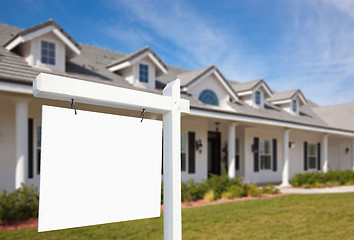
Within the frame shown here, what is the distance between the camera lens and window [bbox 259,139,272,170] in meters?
17.0

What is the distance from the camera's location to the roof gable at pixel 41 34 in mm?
8641

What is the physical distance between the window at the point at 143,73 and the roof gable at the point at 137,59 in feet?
1.15

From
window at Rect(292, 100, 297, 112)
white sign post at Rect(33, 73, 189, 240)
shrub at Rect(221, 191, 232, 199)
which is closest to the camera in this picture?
white sign post at Rect(33, 73, 189, 240)

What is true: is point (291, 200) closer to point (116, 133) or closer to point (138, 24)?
point (116, 133)

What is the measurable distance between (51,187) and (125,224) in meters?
5.14

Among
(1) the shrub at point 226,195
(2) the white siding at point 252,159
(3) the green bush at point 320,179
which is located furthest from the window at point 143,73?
(3) the green bush at point 320,179

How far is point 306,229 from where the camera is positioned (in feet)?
20.2

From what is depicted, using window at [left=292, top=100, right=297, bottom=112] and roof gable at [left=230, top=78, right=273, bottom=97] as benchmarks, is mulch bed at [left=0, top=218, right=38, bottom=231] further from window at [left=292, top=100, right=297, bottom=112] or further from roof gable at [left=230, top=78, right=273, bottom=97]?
window at [left=292, top=100, right=297, bottom=112]

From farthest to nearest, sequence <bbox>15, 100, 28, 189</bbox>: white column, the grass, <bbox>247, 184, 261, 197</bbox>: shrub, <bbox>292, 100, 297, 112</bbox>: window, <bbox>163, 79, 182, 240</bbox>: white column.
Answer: <bbox>292, 100, 297, 112</bbox>: window < <bbox>247, 184, 261, 197</bbox>: shrub < <bbox>15, 100, 28, 189</bbox>: white column < the grass < <bbox>163, 79, 182, 240</bbox>: white column

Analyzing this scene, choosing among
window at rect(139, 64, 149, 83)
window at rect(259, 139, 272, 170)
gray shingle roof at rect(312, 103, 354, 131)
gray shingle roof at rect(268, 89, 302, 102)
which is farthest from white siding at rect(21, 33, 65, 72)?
gray shingle roof at rect(312, 103, 354, 131)

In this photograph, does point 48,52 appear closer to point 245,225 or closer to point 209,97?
point 209,97

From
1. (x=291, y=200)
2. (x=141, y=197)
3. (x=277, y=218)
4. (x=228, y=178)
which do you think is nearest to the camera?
(x=141, y=197)

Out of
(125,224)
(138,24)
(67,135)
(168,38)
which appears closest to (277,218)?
(125,224)

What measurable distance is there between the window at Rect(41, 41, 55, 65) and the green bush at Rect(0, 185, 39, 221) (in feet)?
12.9
